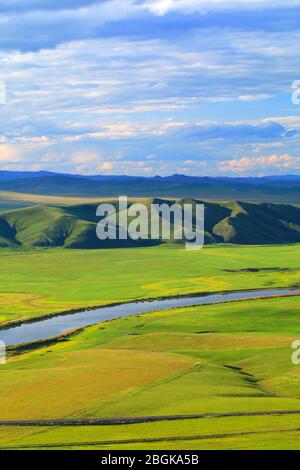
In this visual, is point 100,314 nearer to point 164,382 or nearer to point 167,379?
point 167,379

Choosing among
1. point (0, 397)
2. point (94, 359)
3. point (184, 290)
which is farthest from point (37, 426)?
point (184, 290)

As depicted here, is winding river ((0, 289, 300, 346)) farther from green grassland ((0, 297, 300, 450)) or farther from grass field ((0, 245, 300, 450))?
green grassland ((0, 297, 300, 450))

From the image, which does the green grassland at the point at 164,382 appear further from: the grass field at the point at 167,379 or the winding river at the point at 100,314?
the winding river at the point at 100,314

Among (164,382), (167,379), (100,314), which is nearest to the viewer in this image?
(164,382)

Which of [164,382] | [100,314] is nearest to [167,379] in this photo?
[164,382]

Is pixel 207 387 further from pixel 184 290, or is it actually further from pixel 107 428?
pixel 184 290

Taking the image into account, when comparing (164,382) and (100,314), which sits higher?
(100,314)

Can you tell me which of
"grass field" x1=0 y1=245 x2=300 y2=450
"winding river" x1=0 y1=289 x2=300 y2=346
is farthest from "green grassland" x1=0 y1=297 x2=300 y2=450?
"winding river" x1=0 y1=289 x2=300 y2=346
